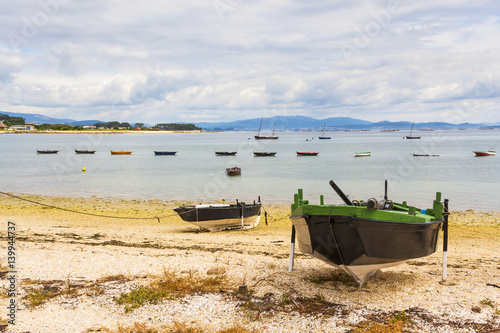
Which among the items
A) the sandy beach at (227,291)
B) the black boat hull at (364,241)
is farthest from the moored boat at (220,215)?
the black boat hull at (364,241)

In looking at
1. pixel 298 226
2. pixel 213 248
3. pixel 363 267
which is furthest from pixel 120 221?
pixel 363 267

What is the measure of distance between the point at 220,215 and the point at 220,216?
0.20 ft

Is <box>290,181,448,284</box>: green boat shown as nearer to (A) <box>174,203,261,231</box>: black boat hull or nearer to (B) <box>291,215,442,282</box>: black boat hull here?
(B) <box>291,215,442,282</box>: black boat hull

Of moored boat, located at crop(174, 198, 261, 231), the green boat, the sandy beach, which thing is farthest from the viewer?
moored boat, located at crop(174, 198, 261, 231)

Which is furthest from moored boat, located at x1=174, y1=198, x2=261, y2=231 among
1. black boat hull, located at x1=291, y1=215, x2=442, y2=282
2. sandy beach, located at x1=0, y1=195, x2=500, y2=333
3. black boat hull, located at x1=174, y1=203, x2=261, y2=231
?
black boat hull, located at x1=291, y1=215, x2=442, y2=282

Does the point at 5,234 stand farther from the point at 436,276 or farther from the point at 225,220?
the point at 436,276

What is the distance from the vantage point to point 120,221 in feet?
71.7

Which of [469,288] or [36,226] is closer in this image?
[469,288]

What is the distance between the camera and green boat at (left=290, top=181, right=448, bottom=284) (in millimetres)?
8219

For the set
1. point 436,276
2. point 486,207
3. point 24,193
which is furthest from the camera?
point 24,193

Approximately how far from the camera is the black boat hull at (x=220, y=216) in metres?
18.1

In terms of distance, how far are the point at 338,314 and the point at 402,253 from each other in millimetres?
1987

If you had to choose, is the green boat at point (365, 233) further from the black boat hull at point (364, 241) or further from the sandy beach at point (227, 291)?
the sandy beach at point (227, 291)

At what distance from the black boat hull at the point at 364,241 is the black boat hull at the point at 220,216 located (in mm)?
9629
